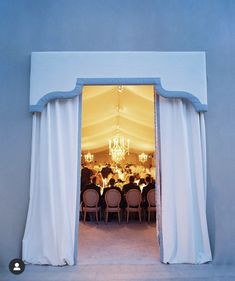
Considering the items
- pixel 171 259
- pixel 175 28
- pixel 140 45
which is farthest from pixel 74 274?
pixel 175 28

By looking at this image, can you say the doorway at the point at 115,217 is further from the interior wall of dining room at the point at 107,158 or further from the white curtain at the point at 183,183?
the interior wall of dining room at the point at 107,158

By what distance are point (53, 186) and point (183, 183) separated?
1789mm

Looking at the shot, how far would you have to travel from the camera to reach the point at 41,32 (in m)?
3.64

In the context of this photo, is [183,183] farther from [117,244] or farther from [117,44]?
Result: [117,44]

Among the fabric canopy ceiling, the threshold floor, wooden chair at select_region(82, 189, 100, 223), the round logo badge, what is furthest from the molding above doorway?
wooden chair at select_region(82, 189, 100, 223)

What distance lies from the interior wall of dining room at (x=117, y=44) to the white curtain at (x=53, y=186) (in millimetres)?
192

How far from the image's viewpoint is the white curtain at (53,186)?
3.28 metres

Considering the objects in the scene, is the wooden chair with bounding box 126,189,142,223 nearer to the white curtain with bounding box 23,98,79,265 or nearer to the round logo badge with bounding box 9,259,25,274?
the white curtain with bounding box 23,98,79,265

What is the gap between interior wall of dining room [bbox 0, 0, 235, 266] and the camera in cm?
347

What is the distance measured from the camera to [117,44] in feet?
11.8

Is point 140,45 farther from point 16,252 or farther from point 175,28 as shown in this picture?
point 16,252

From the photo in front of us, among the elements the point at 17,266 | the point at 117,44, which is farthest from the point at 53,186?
the point at 117,44

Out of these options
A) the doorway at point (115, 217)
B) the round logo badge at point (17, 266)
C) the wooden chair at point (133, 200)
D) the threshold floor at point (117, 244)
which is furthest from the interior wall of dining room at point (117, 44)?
the wooden chair at point (133, 200)

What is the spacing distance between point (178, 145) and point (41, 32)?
261cm
